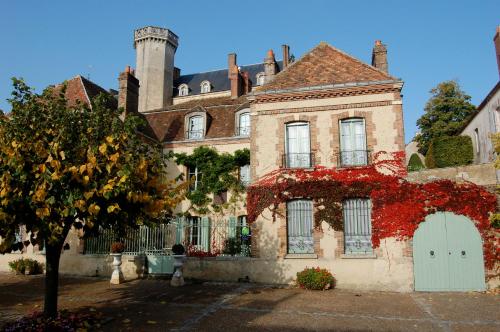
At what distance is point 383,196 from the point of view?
480 inches

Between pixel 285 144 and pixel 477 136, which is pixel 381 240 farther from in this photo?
pixel 477 136

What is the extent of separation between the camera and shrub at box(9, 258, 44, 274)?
15.2 m

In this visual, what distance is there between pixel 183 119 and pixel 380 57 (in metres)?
10.9

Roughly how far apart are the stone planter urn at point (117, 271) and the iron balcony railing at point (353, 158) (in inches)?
331

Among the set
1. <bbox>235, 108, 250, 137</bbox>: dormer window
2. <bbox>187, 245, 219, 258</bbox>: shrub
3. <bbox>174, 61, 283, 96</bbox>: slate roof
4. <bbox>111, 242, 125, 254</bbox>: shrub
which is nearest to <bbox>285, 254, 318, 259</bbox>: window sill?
<bbox>187, 245, 219, 258</bbox>: shrub

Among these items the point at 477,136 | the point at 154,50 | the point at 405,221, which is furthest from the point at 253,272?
the point at 154,50

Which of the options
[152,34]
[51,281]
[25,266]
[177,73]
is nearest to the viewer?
[51,281]

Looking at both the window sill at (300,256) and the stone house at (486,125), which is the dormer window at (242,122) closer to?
the window sill at (300,256)

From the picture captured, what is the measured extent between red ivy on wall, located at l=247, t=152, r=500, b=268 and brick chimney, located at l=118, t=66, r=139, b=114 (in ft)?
30.1

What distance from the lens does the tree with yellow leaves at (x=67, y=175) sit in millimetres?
6254

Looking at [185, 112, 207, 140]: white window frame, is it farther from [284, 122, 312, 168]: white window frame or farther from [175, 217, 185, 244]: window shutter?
[284, 122, 312, 168]: white window frame

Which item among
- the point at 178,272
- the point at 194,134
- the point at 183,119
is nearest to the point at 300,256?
the point at 178,272

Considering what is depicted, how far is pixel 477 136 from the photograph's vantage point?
846 inches

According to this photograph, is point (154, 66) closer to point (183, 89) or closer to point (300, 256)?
point (183, 89)
